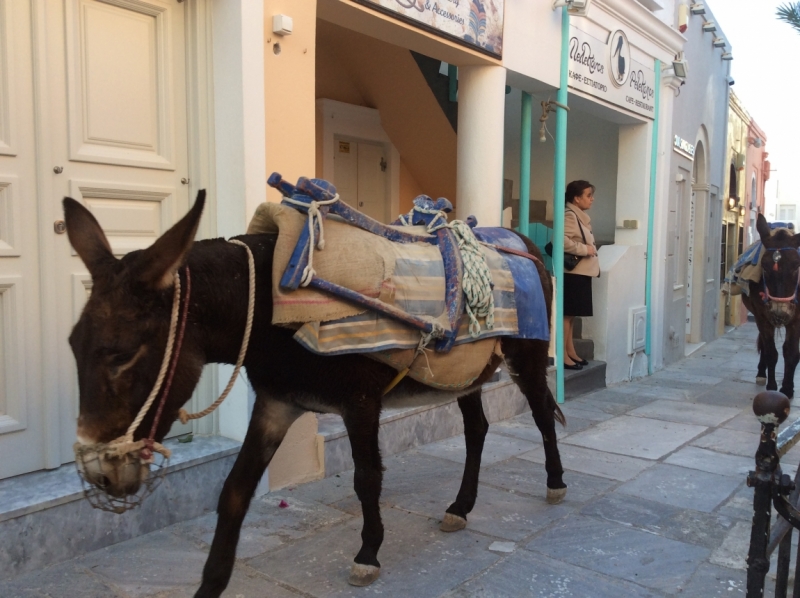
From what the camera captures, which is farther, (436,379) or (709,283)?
(709,283)

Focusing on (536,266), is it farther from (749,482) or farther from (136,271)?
(136,271)

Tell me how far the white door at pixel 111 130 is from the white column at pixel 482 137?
110 inches

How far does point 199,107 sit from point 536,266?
2.08m

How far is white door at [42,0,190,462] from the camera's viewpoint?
327cm

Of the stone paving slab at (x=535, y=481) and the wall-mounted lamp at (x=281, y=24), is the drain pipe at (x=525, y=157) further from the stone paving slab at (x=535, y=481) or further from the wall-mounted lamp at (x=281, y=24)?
the wall-mounted lamp at (x=281, y=24)

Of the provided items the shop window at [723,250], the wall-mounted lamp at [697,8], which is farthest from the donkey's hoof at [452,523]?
the shop window at [723,250]

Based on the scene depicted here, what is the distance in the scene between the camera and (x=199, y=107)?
3.78m

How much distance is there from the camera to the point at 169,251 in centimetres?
185

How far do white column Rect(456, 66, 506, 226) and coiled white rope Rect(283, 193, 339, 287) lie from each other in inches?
134

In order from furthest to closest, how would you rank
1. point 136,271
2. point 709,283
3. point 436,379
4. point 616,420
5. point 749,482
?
1. point 709,283
2. point 616,420
3. point 436,379
4. point 749,482
5. point 136,271

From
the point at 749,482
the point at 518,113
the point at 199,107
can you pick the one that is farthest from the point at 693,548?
the point at 518,113

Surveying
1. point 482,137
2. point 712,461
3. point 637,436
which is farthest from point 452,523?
point 482,137

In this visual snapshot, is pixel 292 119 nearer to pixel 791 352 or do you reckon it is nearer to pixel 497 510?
pixel 497 510

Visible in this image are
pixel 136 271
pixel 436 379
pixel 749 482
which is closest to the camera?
pixel 136 271
